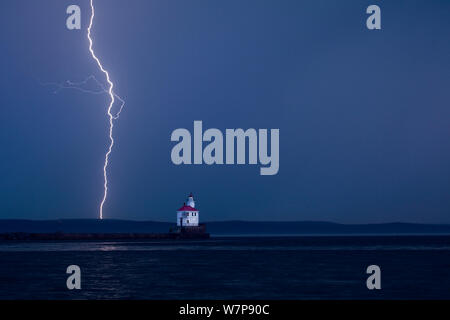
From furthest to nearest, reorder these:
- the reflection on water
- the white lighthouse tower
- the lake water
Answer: the white lighthouse tower
the reflection on water
the lake water

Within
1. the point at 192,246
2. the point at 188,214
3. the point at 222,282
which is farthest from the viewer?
the point at 188,214

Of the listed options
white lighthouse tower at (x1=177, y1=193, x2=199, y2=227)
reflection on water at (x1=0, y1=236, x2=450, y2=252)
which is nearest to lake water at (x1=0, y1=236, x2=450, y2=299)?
reflection on water at (x1=0, y1=236, x2=450, y2=252)

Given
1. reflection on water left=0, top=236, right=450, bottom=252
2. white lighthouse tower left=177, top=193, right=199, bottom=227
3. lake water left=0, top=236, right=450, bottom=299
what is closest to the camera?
lake water left=0, top=236, right=450, bottom=299

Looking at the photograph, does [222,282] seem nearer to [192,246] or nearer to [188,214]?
[192,246]

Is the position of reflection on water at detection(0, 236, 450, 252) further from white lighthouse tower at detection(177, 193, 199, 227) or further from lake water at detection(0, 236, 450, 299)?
lake water at detection(0, 236, 450, 299)

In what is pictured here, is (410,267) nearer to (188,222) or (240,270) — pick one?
(240,270)

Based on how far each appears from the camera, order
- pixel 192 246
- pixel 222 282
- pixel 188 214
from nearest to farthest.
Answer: pixel 222 282
pixel 192 246
pixel 188 214

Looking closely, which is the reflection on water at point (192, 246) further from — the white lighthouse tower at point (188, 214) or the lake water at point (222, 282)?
the lake water at point (222, 282)

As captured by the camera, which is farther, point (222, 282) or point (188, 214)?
point (188, 214)

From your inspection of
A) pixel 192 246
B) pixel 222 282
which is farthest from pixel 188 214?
pixel 222 282

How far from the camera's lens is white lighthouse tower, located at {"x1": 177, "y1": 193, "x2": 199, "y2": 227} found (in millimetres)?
131250

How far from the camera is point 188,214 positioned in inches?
5172

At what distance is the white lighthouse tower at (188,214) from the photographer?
131 m
